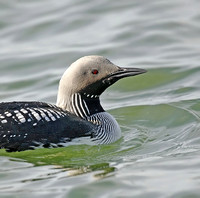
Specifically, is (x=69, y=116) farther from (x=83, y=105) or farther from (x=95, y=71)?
(x=95, y=71)

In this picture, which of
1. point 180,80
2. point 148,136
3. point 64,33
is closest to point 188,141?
point 148,136

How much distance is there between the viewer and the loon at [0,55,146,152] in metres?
6.86

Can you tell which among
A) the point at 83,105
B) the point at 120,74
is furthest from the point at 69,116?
the point at 120,74

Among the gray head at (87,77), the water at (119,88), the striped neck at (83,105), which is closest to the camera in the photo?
the water at (119,88)

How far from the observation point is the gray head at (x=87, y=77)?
736cm

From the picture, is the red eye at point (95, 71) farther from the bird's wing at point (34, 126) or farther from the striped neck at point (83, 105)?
the bird's wing at point (34, 126)

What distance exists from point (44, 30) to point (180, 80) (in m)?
3.29

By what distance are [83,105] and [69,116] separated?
0.40 metres

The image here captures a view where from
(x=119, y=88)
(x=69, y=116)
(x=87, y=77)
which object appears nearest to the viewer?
(x=69, y=116)

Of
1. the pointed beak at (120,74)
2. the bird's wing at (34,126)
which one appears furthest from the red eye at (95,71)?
the bird's wing at (34,126)

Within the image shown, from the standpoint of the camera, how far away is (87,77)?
7430 millimetres

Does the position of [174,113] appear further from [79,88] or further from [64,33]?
[64,33]

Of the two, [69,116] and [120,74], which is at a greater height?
[120,74]

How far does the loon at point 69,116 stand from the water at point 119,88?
0.13 metres
